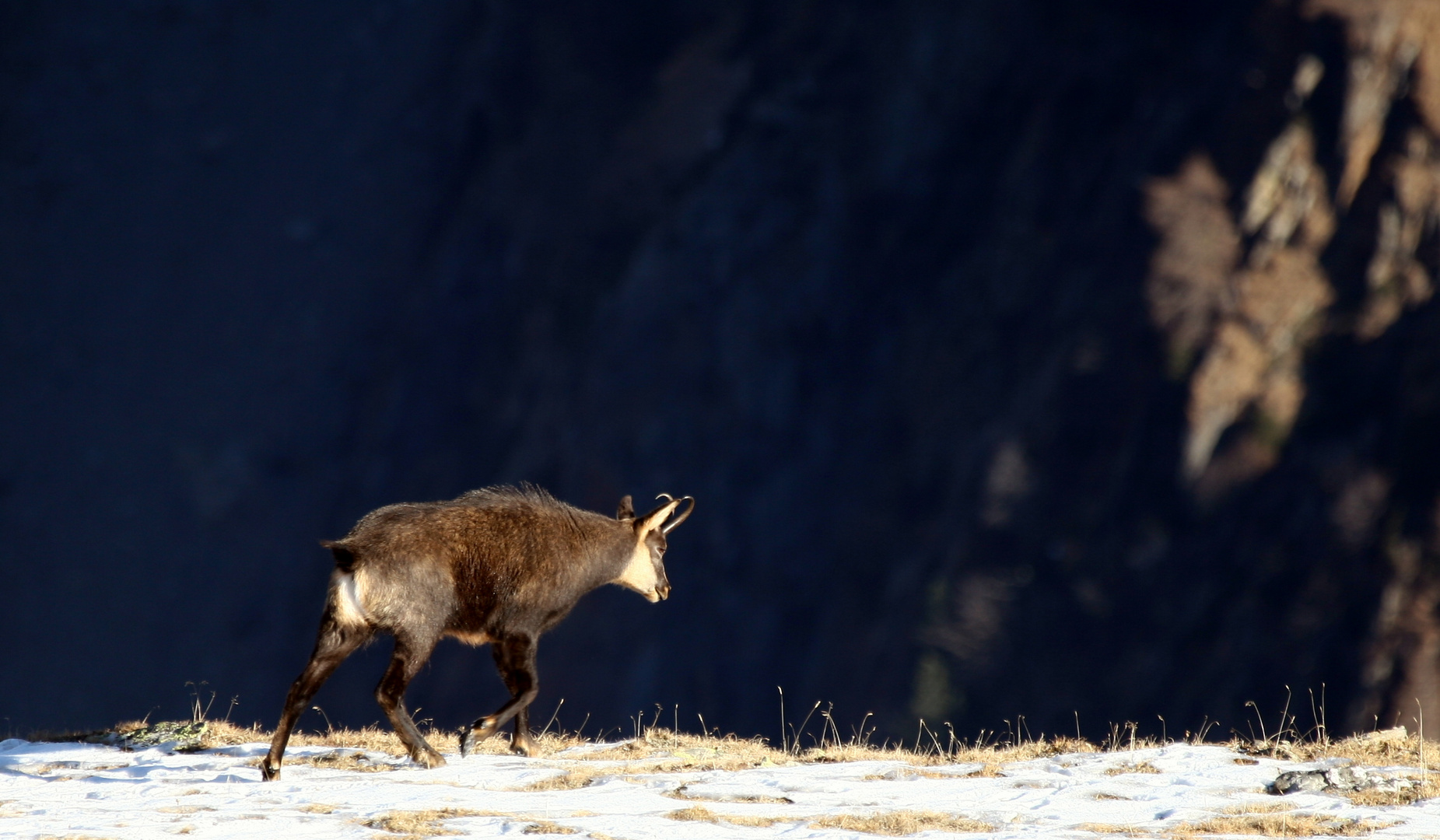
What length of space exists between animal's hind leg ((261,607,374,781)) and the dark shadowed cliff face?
1720 inches

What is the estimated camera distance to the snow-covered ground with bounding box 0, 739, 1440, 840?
31.8ft

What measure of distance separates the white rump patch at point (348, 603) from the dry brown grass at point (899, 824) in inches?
158

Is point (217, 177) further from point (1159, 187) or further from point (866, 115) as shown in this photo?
point (1159, 187)

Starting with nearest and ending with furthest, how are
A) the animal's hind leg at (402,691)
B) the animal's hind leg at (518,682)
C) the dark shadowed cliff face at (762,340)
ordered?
1. the animal's hind leg at (402,691)
2. the animal's hind leg at (518,682)
3. the dark shadowed cliff face at (762,340)

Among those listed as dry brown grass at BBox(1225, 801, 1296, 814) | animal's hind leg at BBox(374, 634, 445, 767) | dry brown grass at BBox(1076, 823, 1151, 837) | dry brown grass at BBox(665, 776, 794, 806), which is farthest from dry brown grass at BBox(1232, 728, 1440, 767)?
animal's hind leg at BBox(374, 634, 445, 767)

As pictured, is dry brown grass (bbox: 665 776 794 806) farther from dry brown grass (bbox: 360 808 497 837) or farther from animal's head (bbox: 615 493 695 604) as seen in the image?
animal's head (bbox: 615 493 695 604)

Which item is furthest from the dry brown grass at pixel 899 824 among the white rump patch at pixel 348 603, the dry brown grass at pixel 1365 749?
the white rump patch at pixel 348 603

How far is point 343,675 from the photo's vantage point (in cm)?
7406

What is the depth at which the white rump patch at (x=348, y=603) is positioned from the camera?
11.9 m

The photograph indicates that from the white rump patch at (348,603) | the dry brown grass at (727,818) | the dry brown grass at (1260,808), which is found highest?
the white rump patch at (348,603)

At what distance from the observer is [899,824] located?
9.95 m

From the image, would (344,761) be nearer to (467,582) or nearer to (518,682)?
(518,682)

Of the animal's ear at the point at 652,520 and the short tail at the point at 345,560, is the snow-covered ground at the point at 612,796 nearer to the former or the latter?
the short tail at the point at 345,560

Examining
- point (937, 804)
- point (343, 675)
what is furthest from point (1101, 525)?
point (937, 804)
